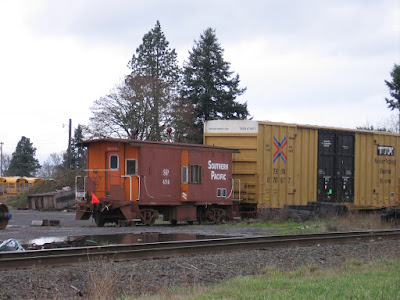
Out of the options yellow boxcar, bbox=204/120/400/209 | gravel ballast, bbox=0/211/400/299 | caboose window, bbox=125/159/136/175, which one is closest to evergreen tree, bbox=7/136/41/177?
yellow boxcar, bbox=204/120/400/209

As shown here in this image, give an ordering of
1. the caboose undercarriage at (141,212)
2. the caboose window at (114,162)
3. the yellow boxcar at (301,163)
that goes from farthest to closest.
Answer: the yellow boxcar at (301,163) → the caboose window at (114,162) → the caboose undercarriage at (141,212)

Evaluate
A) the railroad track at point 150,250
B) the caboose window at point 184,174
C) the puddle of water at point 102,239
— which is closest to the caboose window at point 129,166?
the caboose window at point 184,174

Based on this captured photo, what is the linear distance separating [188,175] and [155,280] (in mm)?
12049

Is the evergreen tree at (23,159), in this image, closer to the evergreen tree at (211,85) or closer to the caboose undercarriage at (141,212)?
the evergreen tree at (211,85)

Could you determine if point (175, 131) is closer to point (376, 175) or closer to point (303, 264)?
point (376, 175)

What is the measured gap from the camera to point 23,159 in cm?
9031

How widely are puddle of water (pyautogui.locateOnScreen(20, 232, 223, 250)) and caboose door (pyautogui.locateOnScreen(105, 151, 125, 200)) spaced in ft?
12.0

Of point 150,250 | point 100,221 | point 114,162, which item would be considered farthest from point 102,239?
point 114,162

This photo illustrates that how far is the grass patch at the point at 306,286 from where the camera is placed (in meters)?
6.74

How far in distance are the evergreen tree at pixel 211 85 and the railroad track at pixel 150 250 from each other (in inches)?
1419

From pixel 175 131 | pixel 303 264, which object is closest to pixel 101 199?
pixel 303 264

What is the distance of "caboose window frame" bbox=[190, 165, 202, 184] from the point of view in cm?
2036

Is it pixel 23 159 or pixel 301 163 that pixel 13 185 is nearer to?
pixel 301 163

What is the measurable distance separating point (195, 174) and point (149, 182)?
2183 millimetres
